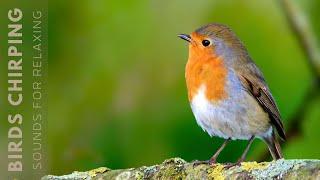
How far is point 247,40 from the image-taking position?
523cm

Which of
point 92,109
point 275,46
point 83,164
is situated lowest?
→ point 83,164

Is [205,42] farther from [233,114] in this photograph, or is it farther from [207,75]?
[233,114]

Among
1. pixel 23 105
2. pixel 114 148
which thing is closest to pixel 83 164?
pixel 114 148

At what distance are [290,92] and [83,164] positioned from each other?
144 centimetres

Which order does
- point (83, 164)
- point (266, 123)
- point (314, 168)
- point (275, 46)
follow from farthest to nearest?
point (275, 46), point (83, 164), point (266, 123), point (314, 168)

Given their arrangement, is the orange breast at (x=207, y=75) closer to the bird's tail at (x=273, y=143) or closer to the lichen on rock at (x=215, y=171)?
the bird's tail at (x=273, y=143)

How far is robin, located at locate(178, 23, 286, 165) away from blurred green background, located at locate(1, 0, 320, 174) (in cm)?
100

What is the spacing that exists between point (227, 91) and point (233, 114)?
117 millimetres

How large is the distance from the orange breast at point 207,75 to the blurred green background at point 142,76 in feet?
3.63

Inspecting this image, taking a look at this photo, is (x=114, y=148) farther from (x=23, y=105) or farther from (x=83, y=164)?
(x=23, y=105)

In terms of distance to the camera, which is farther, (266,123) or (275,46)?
(275,46)

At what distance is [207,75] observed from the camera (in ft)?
12.4

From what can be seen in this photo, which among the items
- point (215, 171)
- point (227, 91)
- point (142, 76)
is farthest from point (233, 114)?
point (142, 76)

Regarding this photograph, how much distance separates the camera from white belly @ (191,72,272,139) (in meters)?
3.75
